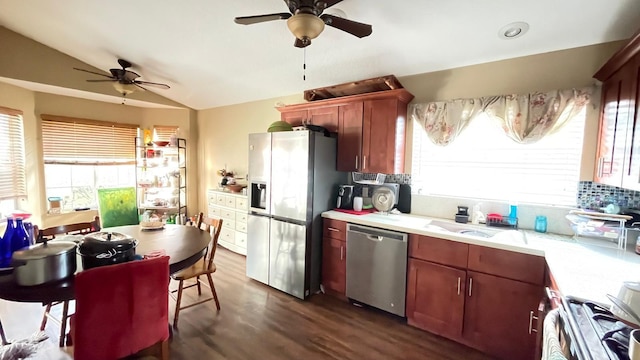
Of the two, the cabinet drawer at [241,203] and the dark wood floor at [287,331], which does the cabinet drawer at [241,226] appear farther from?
the dark wood floor at [287,331]

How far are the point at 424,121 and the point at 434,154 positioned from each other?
369 mm

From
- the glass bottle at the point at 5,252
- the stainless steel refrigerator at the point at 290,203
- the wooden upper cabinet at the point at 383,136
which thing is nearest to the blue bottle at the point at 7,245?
the glass bottle at the point at 5,252

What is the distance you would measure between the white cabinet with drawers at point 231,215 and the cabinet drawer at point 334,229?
1.46 meters

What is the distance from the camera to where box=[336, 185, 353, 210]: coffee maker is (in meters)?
3.06

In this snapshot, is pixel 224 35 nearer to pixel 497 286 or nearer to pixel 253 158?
pixel 253 158

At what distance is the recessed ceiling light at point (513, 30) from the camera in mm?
1968

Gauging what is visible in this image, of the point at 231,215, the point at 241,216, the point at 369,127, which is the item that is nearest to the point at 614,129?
the point at 369,127

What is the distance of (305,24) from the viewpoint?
5.01 feet

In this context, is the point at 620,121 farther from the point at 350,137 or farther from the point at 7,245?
the point at 7,245

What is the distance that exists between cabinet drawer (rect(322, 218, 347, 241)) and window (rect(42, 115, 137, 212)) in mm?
3989

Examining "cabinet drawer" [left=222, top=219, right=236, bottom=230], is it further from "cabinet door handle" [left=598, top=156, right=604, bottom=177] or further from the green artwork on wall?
"cabinet door handle" [left=598, top=156, right=604, bottom=177]

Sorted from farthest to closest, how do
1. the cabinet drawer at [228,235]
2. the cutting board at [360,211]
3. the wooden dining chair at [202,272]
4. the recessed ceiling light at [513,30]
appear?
the cabinet drawer at [228,235], the cutting board at [360,211], the wooden dining chair at [202,272], the recessed ceiling light at [513,30]

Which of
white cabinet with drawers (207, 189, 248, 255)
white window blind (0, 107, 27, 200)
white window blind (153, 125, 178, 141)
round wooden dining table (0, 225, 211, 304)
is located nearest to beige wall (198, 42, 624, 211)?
white cabinet with drawers (207, 189, 248, 255)

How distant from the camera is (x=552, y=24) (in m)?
1.92
